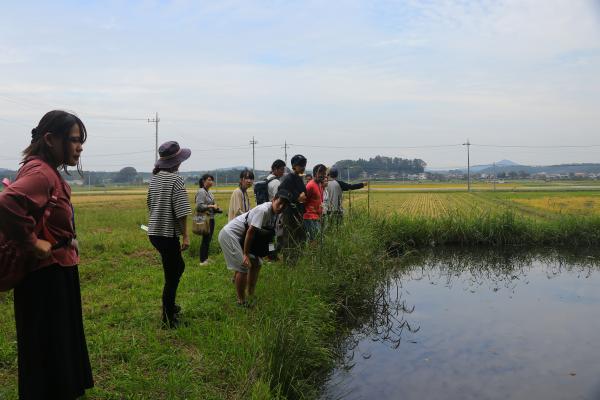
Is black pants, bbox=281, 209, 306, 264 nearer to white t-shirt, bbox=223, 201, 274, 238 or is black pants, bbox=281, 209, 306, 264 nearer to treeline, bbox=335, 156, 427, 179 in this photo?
white t-shirt, bbox=223, 201, 274, 238

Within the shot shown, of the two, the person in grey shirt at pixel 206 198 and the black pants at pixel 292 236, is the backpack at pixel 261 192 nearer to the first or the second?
the person in grey shirt at pixel 206 198

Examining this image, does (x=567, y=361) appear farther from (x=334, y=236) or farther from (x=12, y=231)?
(x=12, y=231)

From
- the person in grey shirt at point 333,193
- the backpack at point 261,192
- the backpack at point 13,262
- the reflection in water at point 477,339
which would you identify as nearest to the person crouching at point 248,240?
the reflection in water at point 477,339

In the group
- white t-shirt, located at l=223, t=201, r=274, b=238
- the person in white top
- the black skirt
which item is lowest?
the black skirt

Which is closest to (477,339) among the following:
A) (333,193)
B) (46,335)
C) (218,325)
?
(218,325)

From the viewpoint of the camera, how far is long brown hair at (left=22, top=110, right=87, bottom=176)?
2.57 meters

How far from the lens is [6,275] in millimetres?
2354

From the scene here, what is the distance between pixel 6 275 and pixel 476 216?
11.9m

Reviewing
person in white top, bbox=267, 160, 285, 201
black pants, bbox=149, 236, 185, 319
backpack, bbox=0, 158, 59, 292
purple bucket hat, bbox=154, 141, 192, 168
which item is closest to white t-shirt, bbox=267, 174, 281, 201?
person in white top, bbox=267, 160, 285, 201

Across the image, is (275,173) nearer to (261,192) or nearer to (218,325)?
(261,192)

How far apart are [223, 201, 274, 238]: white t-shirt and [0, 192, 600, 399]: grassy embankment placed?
0.59 m

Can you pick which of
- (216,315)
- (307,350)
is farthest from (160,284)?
(307,350)

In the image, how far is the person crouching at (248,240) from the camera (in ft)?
15.9

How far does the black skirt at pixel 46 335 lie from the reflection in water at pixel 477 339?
2254 millimetres
